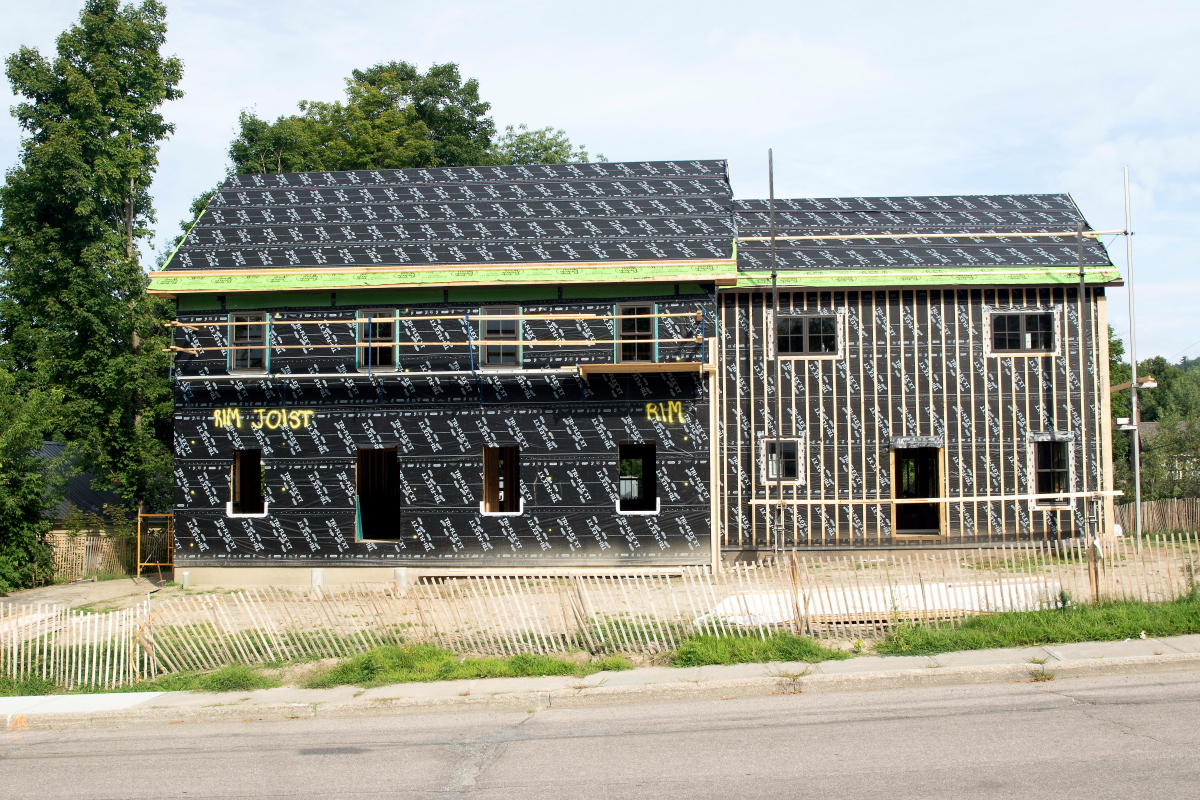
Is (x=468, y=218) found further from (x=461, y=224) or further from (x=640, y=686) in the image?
(x=640, y=686)

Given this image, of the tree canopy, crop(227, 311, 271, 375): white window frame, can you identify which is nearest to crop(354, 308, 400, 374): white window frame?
crop(227, 311, 271, 375): white window frame

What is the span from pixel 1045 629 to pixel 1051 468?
10.3 m

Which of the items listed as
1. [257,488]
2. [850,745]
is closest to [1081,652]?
[850,745]

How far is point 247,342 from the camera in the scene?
22172 millimetres

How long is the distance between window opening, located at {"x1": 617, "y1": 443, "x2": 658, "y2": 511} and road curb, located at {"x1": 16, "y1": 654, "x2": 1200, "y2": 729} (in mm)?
12416

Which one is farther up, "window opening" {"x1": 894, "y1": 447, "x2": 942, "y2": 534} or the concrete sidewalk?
"window opening" {"x1": 894, "y1": 447, "x2": 942, "y2": 534}

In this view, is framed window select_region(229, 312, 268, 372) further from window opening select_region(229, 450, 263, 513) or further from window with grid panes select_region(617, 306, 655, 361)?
window with grid panes select_region(617, 306, 655, 361)

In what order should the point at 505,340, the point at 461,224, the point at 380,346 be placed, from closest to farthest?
the point at 505,340 < the point at 380,346 < the point at 461,224

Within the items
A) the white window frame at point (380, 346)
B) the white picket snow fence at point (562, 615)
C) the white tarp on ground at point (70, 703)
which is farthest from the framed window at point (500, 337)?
the white tarp on ground at point (70, 703)

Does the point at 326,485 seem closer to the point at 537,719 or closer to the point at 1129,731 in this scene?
the point at 537,719

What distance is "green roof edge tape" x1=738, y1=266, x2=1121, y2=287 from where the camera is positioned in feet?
71.3

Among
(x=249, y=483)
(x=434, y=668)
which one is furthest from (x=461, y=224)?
(x=434, y=668)

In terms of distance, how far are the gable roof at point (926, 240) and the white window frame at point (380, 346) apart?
27.4 feet

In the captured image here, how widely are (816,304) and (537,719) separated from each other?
14.2m
